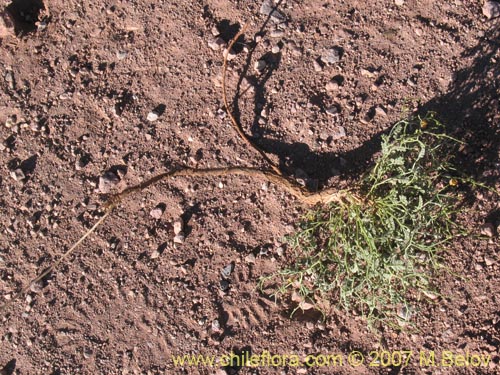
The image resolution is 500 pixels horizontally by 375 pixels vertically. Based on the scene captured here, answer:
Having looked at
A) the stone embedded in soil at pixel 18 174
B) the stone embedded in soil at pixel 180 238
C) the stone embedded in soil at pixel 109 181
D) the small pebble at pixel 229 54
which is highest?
the small pebble at pixel 229 54

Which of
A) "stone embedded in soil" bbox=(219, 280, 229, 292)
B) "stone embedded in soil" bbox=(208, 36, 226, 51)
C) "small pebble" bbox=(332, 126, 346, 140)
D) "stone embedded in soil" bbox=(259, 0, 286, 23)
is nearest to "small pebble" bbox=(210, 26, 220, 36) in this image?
"stone embedded in soil" bbox=(208, 36, 226, 51)

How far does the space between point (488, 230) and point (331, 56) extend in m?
1.29

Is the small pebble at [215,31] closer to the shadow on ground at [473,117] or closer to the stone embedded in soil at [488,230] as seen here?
the shadow on ground at [473,117]

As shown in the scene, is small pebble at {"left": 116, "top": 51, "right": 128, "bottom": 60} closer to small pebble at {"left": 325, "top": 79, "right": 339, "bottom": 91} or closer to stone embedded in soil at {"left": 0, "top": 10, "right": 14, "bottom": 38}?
stone embedded in soil at {"left": 0, "top": 10, "right": 14, "bottom": 38}

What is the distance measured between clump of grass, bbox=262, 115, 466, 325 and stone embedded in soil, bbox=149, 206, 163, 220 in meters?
0.78

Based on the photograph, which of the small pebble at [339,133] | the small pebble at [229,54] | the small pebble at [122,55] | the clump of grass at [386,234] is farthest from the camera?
the small pebble at [122,55]

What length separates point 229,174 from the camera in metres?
3.15

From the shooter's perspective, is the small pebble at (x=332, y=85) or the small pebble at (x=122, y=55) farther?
the small pebble at (x=122, y=55)

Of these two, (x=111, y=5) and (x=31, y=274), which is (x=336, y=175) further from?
(x=31, y=274)

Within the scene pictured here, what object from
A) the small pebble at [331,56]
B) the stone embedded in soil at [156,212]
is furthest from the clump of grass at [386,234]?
the stone embedded in soil at [156,212]

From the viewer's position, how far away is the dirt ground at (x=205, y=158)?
3.02m

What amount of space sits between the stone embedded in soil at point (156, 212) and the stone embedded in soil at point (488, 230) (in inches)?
71.1

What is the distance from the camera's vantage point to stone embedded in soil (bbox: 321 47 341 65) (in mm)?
3109

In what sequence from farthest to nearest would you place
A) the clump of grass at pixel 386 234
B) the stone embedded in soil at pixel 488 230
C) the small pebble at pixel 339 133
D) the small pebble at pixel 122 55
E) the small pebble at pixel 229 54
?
the small pebble at pixel 122 55 < the small pebble at pixel 229 54 < the small pebble at pixel 339 133 < the stone embedded in soil at pixel 488 230 < the clump of grass at pixel 386 234
